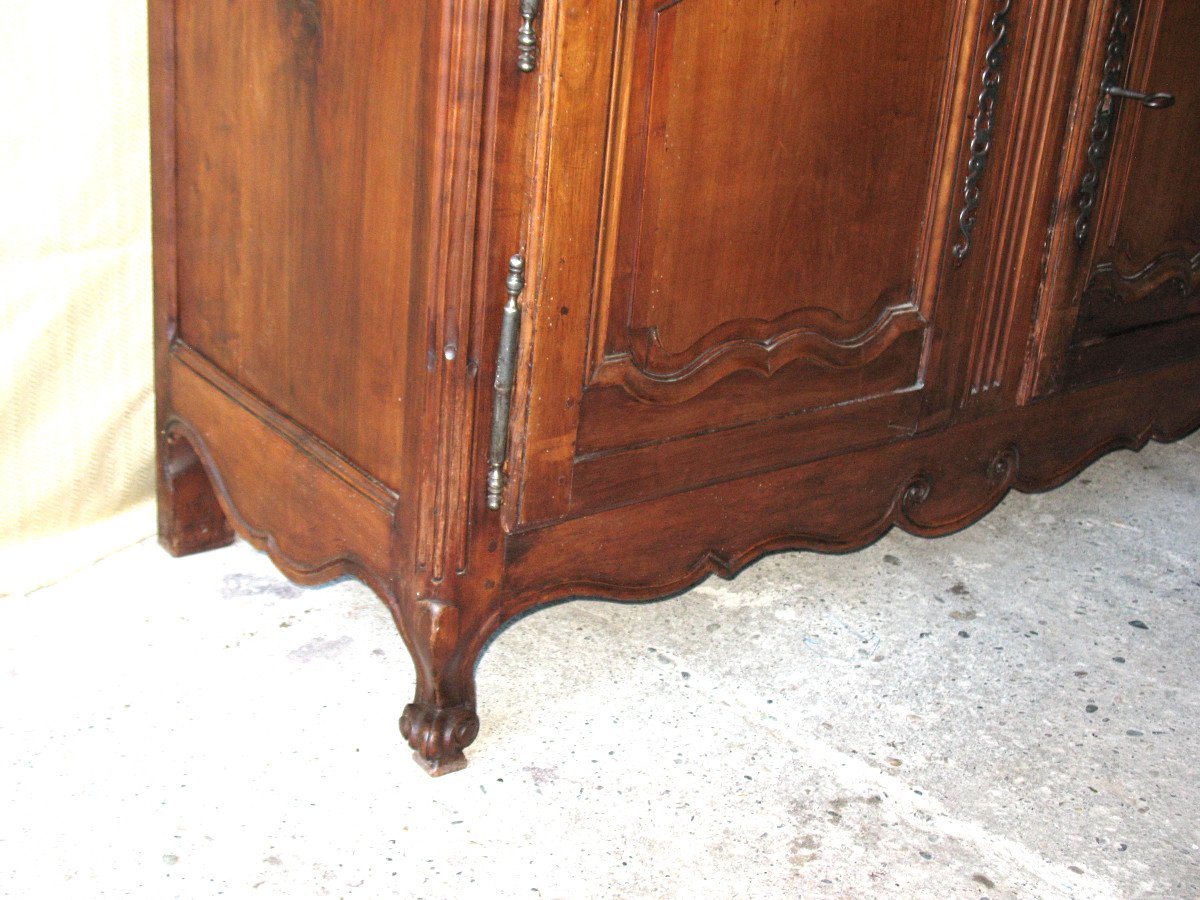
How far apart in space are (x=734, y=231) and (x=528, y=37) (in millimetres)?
327

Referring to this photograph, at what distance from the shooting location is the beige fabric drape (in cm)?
169

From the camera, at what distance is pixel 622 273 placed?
1344mm

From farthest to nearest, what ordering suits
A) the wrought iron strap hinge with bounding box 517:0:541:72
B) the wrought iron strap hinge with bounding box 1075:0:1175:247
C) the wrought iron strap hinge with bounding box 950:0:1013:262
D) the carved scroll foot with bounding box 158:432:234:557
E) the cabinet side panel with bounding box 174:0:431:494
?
the carved scroll foot with bounding box 158:432:234:557
the wrought iron strap hinge with bounding box 1075:0:1175:247
the wrought iron strap hinge with bounding box 950:0:1013:262
the cabinet side panel with bounding box 174:0:431:494
the wrought iron strap hinge with bounding box 517:0:541:72

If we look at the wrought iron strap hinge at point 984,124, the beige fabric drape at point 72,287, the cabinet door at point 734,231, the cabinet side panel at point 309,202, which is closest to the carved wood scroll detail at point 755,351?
the cabinet door at point 734,231

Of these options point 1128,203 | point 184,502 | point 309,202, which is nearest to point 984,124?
point 1128,203

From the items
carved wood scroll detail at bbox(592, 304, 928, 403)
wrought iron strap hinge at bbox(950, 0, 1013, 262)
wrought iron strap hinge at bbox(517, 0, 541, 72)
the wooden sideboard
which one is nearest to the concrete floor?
the wooden sideboard

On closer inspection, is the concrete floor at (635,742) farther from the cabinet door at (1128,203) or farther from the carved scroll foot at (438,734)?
the cabinet door at (1128,203)

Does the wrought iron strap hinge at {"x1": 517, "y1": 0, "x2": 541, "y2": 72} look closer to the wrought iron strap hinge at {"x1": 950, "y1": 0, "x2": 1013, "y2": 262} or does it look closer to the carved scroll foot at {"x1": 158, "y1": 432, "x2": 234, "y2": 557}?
the wrought iron strap hinge at {"x1": 950, "y1": 0, "x2": 1013, "y2": 262}

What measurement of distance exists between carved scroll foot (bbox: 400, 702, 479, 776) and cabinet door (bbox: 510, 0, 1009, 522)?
0.78ft

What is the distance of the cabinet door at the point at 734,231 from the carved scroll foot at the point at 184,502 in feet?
2.14

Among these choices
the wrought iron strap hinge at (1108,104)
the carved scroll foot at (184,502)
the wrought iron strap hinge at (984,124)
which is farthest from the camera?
the carved scroll foot at (184,502)

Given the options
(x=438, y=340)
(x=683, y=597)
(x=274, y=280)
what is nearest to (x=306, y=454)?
(x=274, y=280)

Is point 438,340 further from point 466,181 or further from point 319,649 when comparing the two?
point 319,649

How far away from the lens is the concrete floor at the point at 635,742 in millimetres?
1333
